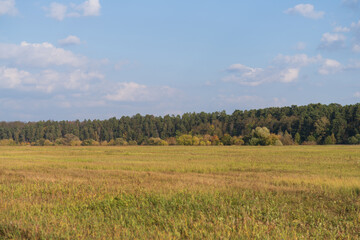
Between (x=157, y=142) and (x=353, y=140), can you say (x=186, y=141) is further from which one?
(x=353, y=140)

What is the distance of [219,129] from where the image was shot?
12194 centimetres

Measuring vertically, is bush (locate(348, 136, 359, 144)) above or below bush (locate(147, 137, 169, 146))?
above

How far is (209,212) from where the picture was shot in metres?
9.28

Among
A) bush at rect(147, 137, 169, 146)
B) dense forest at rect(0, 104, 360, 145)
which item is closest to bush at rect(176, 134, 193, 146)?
dense forest at rect(0, 104, 360, 145)

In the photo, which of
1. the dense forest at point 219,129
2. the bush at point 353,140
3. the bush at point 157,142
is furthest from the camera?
the bush at point 157,142

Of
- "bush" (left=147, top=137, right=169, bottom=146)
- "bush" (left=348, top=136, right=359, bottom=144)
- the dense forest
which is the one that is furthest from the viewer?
"bush" (left=147, top=137, right=169, bottom=146)

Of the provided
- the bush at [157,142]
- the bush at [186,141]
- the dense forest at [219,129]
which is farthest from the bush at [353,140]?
the bush at [157,142]

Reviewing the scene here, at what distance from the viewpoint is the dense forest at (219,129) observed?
296ft

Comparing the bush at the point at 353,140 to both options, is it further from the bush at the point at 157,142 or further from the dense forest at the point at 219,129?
the bush at the point at 157,142

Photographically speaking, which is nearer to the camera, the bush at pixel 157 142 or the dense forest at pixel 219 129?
the dense forest at pixel 219 129

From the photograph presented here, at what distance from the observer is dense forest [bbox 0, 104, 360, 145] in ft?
296

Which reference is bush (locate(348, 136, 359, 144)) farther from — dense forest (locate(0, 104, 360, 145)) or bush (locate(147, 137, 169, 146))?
bush (locate(147, 137, 169, 146))

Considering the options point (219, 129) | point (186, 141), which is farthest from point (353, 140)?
point (219, 129)

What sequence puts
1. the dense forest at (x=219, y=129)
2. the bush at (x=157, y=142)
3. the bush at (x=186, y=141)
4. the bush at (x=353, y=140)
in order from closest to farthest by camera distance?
the bush at (x=353, y=140)
the dense forest at (x=219, y=129)
the bush at (x=186, y=141)
the bush at (x=157, y=142)
